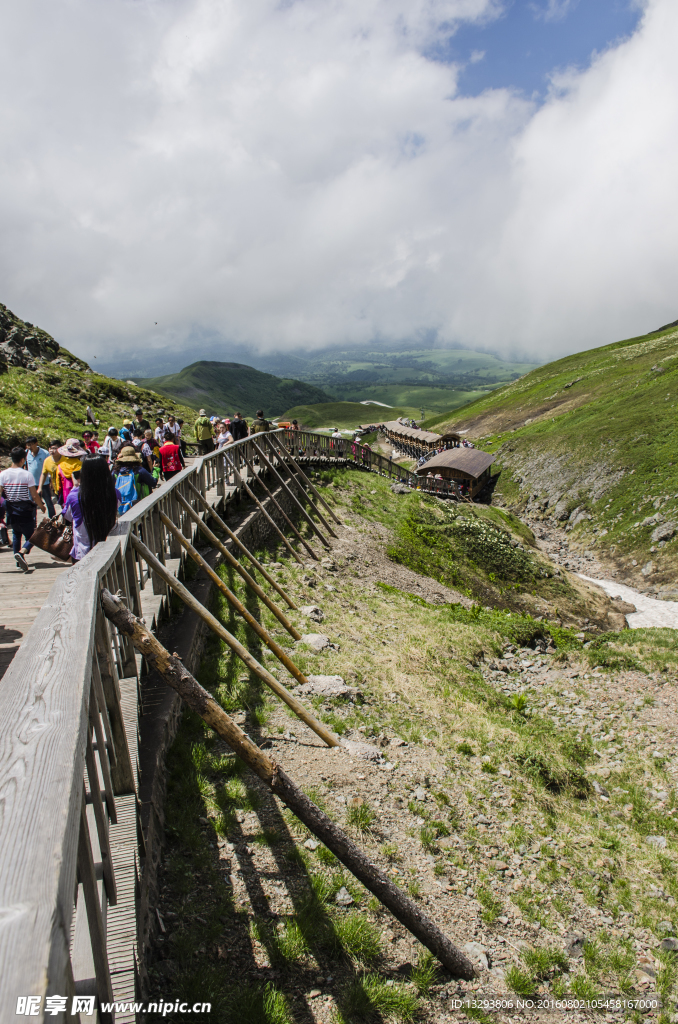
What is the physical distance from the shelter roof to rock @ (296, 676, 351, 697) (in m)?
40.3

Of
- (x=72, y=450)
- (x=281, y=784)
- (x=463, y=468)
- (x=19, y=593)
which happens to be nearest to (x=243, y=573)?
(x=19, y=593)

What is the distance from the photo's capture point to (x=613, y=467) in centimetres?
4234

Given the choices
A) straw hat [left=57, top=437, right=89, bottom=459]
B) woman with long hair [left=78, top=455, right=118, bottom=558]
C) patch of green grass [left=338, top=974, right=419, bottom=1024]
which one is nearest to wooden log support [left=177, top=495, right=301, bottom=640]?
straw hat [left=57, top=437, right=89, bottom=459]

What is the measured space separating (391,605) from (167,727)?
10721 millimetres

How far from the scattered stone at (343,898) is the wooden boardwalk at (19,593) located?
4.31 meters

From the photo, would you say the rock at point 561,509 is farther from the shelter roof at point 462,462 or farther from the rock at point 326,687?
the rock at point 326,687

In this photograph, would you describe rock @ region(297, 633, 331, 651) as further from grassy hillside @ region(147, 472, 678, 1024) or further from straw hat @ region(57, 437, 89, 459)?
straw hat @ region(57, 437, 89, 459)

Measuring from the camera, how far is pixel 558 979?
5.70 meters

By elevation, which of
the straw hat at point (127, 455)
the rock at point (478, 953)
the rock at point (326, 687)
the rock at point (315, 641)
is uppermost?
the straw hat at point (127, 455)

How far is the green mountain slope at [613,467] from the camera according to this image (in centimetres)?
3394

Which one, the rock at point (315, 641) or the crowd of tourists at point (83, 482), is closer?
the crowd of tourists at point (83, 482)

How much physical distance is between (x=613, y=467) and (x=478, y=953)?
43.0m

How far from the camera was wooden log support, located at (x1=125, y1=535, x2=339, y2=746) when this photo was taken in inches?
242

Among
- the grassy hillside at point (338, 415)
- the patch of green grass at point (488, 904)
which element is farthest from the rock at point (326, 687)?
the grassy hillside at point (338, 415)
